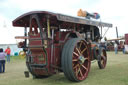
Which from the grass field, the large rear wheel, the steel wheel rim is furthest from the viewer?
the steel wheel rim

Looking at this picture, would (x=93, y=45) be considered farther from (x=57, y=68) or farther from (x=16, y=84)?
(x=16, y=84)

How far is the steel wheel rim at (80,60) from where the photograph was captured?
5383 mm

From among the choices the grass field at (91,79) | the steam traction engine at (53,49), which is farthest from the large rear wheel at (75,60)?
the grass field at (91,79)

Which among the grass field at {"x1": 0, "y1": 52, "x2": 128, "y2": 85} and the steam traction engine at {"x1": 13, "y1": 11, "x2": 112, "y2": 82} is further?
the grass field at {"x1": 0, "y1": 52, "x2": 128, "y2": 85}

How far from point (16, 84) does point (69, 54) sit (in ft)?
6.34

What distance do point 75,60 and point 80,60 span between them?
260 mm

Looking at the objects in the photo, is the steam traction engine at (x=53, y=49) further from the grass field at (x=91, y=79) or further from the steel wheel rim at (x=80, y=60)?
the grass field at (x=91, y=79)

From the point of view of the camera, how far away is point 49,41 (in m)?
5.29

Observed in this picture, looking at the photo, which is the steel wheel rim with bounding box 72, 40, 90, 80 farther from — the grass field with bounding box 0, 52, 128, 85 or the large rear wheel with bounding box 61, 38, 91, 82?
the grass field with bounding box 0, 52, 128, 85

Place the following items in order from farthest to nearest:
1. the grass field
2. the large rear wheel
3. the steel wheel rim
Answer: the steel wheel rim, the grass field, the large rear wheel

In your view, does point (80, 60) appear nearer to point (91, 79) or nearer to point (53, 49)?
point (91, 79)

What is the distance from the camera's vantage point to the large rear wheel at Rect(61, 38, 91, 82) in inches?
196

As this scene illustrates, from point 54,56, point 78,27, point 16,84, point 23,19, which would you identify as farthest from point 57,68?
point 78,27

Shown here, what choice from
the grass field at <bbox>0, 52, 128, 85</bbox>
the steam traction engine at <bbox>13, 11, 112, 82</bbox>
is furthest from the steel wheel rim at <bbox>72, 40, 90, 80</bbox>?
the grass field at <bbox>0, 52, 128, 85</bbox>
